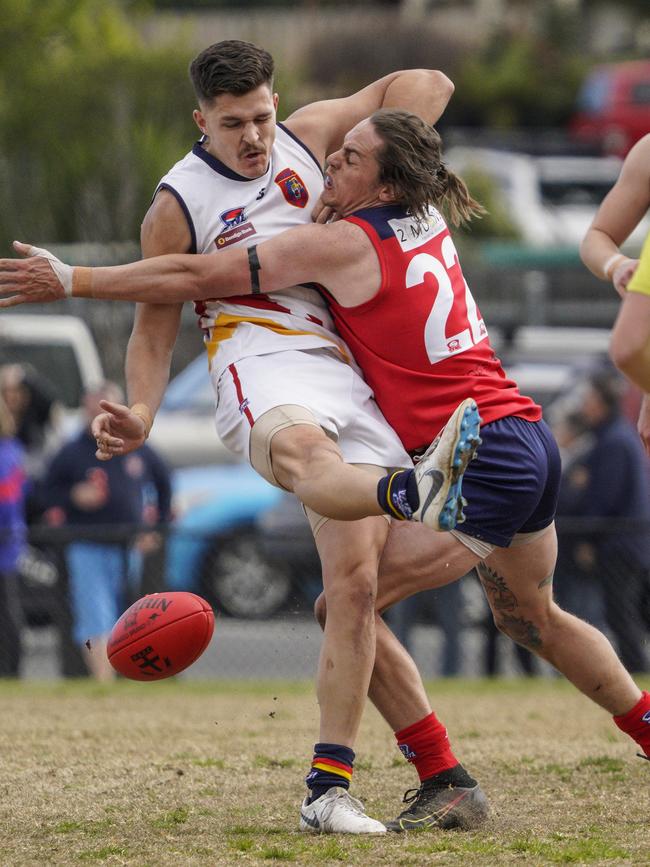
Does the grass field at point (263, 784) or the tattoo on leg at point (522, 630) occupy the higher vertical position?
the tattoo on leg at point (522, 630)

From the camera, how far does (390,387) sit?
5617mm

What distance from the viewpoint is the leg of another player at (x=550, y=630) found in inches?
224

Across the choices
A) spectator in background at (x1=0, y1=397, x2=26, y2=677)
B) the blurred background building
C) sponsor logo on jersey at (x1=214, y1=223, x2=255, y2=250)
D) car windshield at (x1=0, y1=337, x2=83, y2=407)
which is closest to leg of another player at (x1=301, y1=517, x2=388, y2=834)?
sponsor logo on jersey at (x1=214, y1=223, x2=255, y2=250)

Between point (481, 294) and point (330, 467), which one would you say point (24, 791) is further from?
point (481, 294)

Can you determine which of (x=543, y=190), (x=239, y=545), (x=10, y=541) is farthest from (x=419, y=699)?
(x=543, y=190)

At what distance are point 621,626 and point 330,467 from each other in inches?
270

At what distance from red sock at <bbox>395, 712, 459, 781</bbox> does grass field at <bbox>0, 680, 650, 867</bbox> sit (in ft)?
0.85

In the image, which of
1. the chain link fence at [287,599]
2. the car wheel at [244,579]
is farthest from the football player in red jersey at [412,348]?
the car wheel at [244,579]

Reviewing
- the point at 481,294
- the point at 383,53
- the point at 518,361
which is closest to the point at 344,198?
the point at 518,361

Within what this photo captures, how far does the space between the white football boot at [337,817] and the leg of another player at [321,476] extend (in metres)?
0.96

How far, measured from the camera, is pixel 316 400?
217 inches

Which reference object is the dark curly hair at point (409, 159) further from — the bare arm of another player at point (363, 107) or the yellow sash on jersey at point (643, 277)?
the yellow sash on jersey at point (643, 277)

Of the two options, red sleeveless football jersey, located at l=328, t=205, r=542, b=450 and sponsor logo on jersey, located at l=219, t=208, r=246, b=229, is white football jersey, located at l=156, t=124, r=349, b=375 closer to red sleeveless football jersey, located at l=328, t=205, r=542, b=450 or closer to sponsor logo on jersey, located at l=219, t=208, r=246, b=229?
sponsor logo on jersey, located at l=219, t=208, r=246, b=229

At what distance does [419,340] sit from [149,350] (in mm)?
1001
